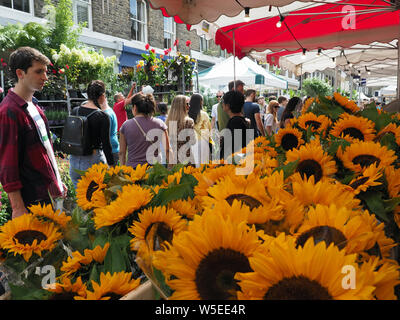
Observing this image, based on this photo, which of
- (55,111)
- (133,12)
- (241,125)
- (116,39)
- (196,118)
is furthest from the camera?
(133,12)

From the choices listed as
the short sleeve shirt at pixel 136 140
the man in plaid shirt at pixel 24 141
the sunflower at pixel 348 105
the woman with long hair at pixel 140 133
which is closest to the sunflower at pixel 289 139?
the sunflower at pixel 348 105

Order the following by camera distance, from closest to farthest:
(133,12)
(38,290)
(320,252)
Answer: (320,252) < (38,290) < (133,12)

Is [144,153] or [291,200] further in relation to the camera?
[144,153]

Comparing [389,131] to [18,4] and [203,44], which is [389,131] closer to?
[18,4]

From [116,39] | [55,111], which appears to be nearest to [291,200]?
[55,111]

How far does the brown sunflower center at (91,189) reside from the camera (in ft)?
3.09

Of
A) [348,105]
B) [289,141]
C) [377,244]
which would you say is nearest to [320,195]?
[377,244]

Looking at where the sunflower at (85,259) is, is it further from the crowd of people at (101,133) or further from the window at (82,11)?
the window at (82,11)

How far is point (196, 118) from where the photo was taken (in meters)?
4.70

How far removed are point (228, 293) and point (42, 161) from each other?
222 cm

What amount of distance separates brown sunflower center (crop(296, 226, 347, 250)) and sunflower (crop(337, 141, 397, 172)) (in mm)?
540

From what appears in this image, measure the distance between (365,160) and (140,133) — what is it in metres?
2.82

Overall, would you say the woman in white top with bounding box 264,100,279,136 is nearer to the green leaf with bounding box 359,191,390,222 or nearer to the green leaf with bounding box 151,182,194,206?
the green leaf with bounding box 359,191,390,222
